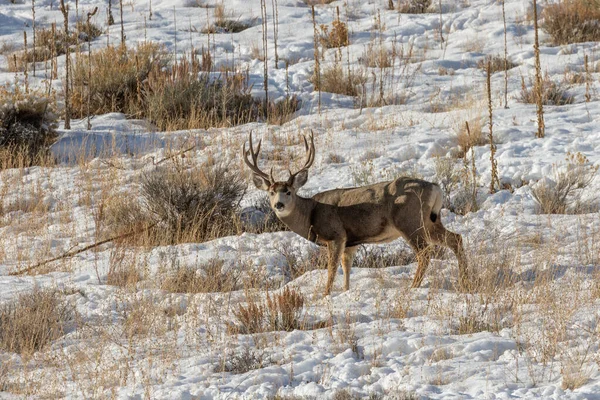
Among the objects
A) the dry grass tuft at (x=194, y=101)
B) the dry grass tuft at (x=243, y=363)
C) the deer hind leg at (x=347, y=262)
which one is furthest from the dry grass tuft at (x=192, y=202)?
the dry grass tuft at (x=243, y=363)

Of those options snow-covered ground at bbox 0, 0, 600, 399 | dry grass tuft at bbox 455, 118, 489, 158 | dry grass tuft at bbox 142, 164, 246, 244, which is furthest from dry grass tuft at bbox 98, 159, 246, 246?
dry grass tuft at bbox 455, 118, 489, 158

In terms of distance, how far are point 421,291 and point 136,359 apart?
2522 mm

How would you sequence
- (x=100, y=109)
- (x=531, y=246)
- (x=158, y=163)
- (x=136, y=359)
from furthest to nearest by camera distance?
(x=100, y=109), (x=158, y=163), (x=531, y=246), (x=136, y=359)

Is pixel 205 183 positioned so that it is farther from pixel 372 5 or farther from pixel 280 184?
pixel 372 5

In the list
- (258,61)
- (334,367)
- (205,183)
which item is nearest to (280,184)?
(205,183)

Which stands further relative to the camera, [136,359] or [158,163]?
[158,163]

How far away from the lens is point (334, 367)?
5086 millimetres

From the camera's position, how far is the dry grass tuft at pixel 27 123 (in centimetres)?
1266

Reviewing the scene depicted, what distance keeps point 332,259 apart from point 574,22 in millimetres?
11618

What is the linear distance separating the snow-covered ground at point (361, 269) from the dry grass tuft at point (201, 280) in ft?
0.53

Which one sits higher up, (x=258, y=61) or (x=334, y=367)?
(x=258, y=61)

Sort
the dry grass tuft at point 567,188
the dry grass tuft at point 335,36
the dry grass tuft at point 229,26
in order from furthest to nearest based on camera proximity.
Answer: the dry grass tuft at point 229,26
the dry grass tuft at point 335,36
the dry grass tuft at point 567,188

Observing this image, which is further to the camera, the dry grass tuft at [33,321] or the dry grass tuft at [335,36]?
the dry grass tuft at [335,36]

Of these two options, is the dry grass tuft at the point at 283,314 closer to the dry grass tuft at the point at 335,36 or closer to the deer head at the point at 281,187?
the deer head at the point at 281,187
